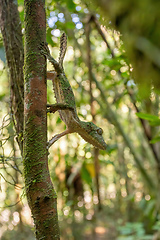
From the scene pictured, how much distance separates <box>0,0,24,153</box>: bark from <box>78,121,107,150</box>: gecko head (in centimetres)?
52

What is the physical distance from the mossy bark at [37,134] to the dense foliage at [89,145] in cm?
84

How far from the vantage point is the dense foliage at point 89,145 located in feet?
9.75

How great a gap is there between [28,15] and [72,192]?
5.56 m

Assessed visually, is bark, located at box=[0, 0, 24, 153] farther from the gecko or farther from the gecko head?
the gecko head

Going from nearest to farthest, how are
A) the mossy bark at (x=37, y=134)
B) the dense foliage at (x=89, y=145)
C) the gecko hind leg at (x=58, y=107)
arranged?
1. the mossy bark at (x=37, y=134)
2. the gecko hind leg at (x=58, y=107)
3. the dense foliage at (x=89, y=145)

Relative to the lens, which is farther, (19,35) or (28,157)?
(19,35)

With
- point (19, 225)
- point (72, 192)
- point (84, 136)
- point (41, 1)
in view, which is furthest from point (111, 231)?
point (41, 1)

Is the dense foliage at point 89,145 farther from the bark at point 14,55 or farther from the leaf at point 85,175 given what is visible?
the bark at point 14,55

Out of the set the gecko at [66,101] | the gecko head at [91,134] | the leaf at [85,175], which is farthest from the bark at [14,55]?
the leaf at [85,175]

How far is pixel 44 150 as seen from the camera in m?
1.37

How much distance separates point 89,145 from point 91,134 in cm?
154

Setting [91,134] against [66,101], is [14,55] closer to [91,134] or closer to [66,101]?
[66,101]

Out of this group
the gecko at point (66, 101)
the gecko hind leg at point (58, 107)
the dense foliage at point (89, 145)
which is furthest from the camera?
the dense foliage at point (89, 145)

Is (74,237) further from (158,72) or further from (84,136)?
(158,72)
